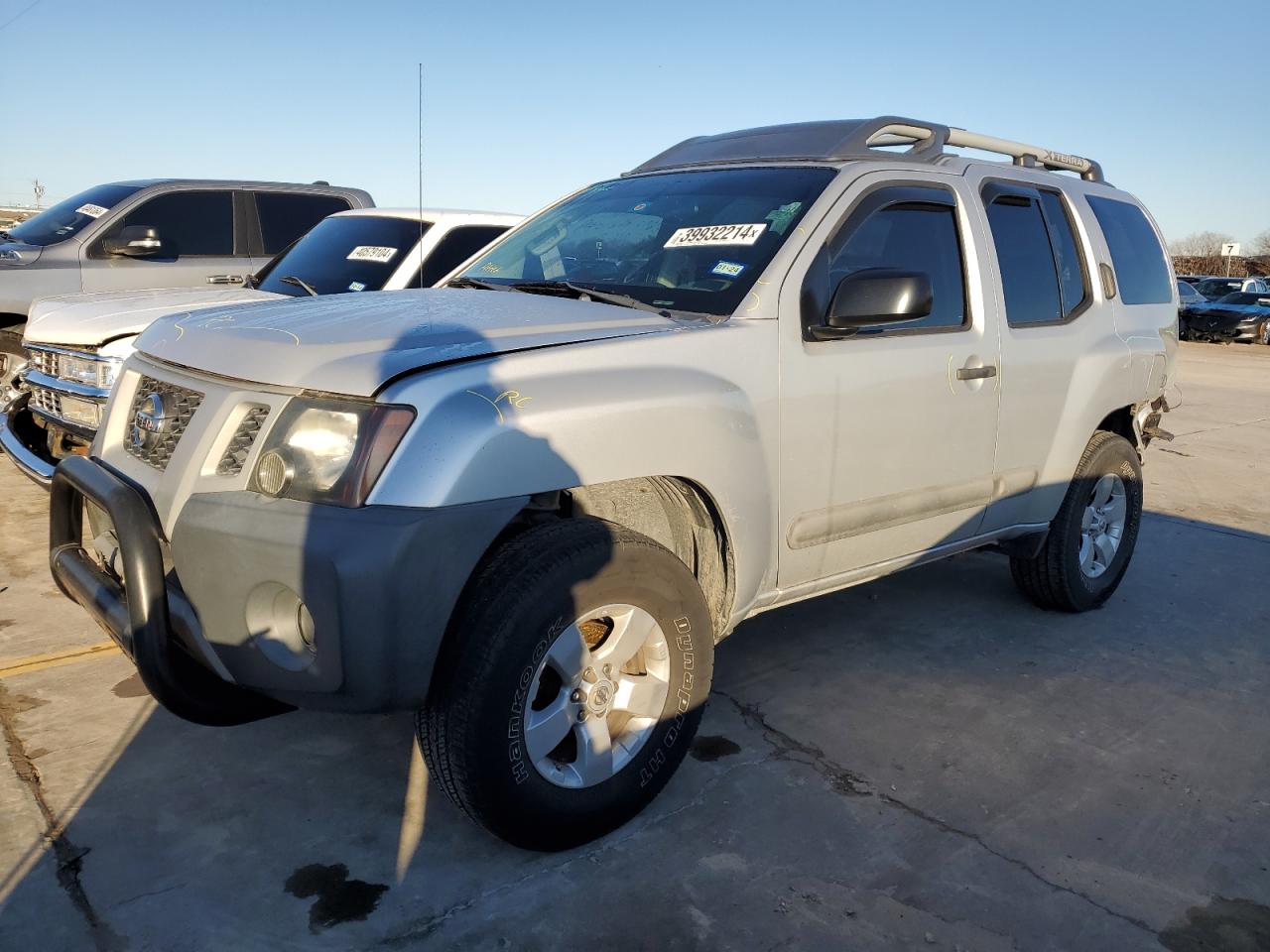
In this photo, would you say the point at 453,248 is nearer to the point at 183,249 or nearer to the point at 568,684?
the point at 183,249

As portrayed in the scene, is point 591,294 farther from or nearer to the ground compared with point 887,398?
farther from the ground

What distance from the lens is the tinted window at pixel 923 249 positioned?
367 centimetres

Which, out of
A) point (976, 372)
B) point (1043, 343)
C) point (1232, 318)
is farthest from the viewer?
point (1232, 318)

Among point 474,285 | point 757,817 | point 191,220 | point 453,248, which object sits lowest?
point 757,817

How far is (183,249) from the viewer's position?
7.50m

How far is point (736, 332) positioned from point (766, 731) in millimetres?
1389

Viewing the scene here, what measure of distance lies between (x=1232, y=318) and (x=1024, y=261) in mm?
24831

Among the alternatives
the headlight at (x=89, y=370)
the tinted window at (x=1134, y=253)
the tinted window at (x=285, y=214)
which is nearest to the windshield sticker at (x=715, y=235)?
the tinted window at (x=1134, y=253)

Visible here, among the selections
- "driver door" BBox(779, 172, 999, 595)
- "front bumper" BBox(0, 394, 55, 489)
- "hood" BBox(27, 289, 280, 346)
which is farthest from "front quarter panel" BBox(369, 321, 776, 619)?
"front bumper" BBox(0, 394, 55, 489)

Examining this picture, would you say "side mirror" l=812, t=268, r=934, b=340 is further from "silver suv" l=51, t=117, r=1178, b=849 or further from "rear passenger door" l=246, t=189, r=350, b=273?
"rear passenger door" l=246, t=189, r=350, b=273

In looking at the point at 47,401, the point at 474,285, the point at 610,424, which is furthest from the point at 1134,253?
the point at 47,401

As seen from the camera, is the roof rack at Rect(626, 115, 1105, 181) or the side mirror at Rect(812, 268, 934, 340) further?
the roof rack at Rect(626, 115, 1105, 181)

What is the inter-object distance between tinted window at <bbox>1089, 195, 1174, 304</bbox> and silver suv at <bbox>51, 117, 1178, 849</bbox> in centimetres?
65

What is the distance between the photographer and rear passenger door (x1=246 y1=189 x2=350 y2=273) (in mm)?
7789
